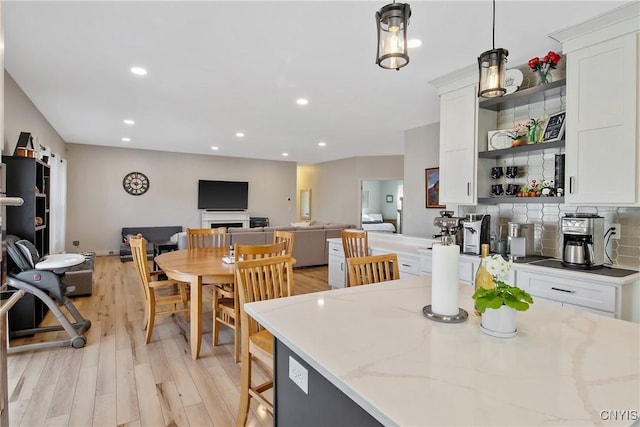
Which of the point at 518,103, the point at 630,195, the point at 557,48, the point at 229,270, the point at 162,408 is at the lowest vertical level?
the point at 162,408

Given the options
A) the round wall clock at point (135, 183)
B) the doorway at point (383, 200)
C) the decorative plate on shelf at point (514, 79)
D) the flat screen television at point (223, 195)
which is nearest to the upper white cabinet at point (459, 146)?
the decorative plate on shelf at point (514, 79)

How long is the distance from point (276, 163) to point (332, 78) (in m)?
6.97

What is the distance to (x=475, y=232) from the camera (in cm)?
308

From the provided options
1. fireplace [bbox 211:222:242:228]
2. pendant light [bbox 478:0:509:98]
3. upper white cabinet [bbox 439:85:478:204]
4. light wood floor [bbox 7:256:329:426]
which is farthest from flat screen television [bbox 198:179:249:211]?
pendant light [bbox 478:0:509:98]

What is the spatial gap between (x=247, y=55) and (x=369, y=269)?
2200mm

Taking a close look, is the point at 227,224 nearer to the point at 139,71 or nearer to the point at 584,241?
the point at 139,71

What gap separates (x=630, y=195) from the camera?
7.35 ft

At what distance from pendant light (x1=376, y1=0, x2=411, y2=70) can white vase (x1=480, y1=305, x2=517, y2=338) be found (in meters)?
0.98

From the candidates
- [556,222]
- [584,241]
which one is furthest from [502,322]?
[556,222]

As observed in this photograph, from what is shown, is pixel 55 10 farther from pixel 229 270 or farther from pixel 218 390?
pixel 218 390

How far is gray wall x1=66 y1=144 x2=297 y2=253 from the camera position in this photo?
25.5ft

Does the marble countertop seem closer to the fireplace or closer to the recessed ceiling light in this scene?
the recessed ceiling light

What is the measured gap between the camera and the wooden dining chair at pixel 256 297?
1.75 metres

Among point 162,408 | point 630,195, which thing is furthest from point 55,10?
point 630,195
